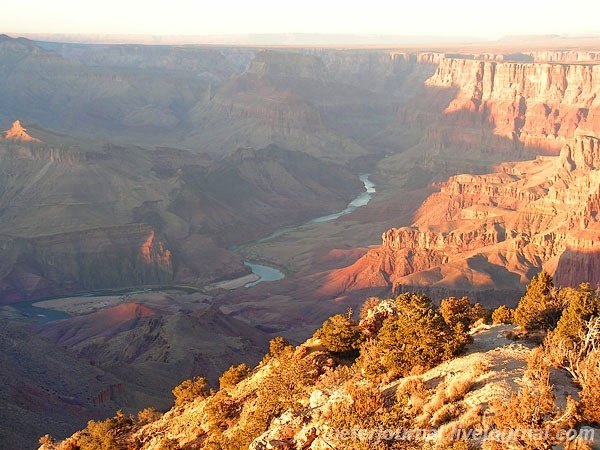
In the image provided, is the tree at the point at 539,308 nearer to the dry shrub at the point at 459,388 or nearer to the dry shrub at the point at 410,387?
the dry shrub at the point at 410,387

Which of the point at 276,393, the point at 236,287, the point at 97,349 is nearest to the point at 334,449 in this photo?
the point at 276,393

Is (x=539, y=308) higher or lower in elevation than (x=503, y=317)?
higher

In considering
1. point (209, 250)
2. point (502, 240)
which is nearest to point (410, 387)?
point (502, 240)

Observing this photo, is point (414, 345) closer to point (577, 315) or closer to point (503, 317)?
point (577, 315)

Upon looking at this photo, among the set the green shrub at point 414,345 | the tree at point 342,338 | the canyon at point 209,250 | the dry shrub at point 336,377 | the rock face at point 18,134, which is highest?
the green shrub at point 414,345

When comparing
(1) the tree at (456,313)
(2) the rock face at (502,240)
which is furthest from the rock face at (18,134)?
(1) the tree at (456,313)

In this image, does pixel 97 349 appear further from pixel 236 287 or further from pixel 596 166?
pixel 596 166
